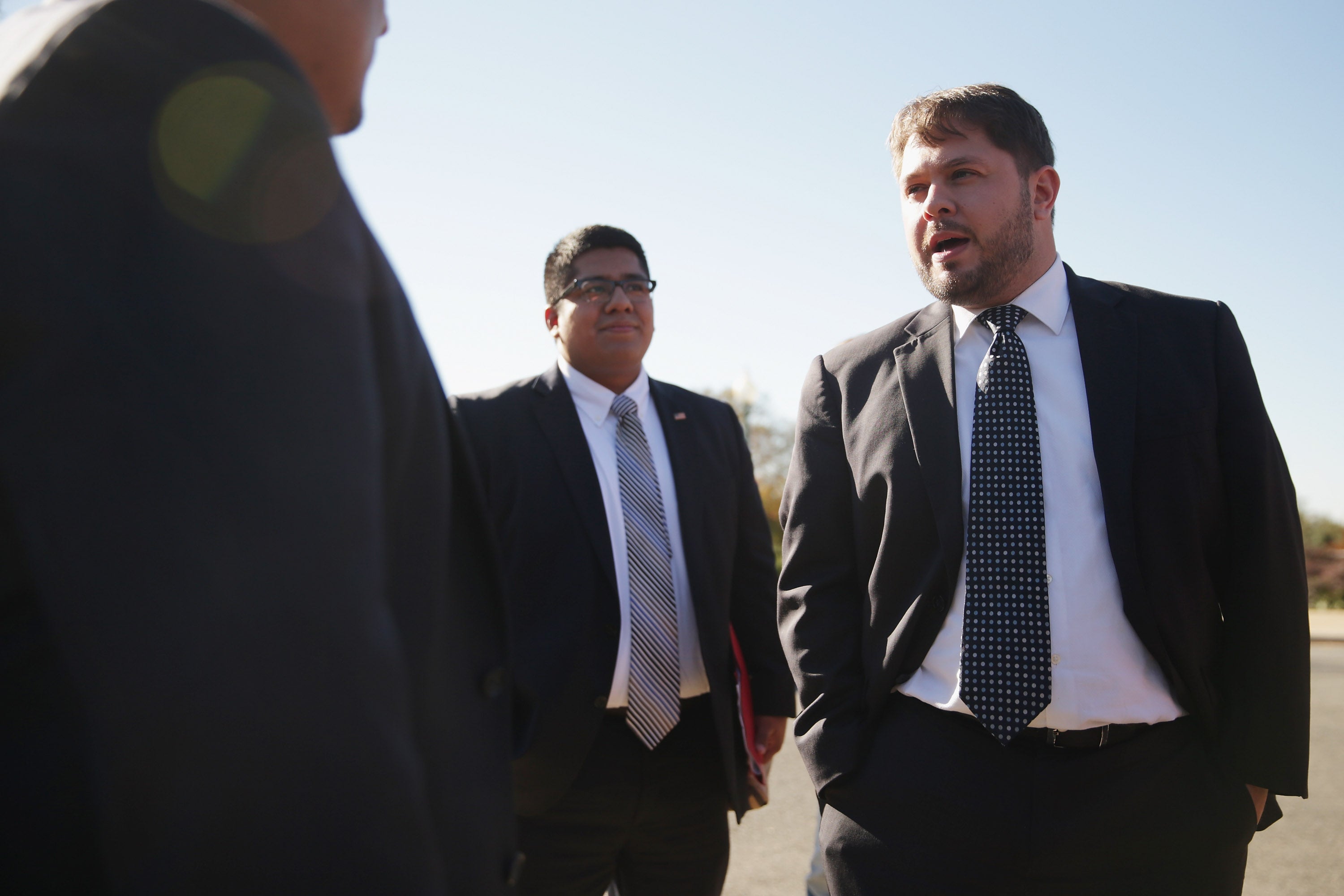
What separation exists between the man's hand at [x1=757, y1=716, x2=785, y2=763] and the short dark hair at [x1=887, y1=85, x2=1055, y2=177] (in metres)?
2.05

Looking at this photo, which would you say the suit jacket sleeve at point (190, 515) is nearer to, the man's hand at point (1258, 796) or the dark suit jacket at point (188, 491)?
the dark suit jacket at point (188, 491)

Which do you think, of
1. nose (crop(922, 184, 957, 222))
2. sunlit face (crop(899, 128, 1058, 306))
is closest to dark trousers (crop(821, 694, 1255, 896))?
sunlit face (crop(899, 128, 1058, 306))

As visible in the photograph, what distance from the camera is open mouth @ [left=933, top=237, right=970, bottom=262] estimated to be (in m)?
2.62

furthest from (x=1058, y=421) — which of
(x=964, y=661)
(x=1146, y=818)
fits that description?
(x=1146, y=818)

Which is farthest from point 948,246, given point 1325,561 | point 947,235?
point 1325,561

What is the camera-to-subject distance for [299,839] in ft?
2.18

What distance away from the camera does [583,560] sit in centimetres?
315

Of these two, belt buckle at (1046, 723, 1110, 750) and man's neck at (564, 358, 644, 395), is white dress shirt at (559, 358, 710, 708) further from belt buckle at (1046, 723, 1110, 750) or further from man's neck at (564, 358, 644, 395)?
belt buckle at (1046, 723, 1110, 750)

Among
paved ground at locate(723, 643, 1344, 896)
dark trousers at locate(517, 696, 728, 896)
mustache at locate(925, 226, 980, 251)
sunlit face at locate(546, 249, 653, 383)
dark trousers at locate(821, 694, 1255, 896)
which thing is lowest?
paved ground at locate(723, 643, 1344, 896)

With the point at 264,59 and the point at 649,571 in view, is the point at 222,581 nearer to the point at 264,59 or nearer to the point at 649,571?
the point at 264,59

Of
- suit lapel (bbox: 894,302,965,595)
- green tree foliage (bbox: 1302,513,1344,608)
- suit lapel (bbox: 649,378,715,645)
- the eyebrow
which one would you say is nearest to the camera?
suit lapel (bbox: 894,302,965,595)

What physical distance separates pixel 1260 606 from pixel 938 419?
896 millimetres

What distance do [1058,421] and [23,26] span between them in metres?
2.30

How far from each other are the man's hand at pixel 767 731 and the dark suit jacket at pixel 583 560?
0.04 metres
